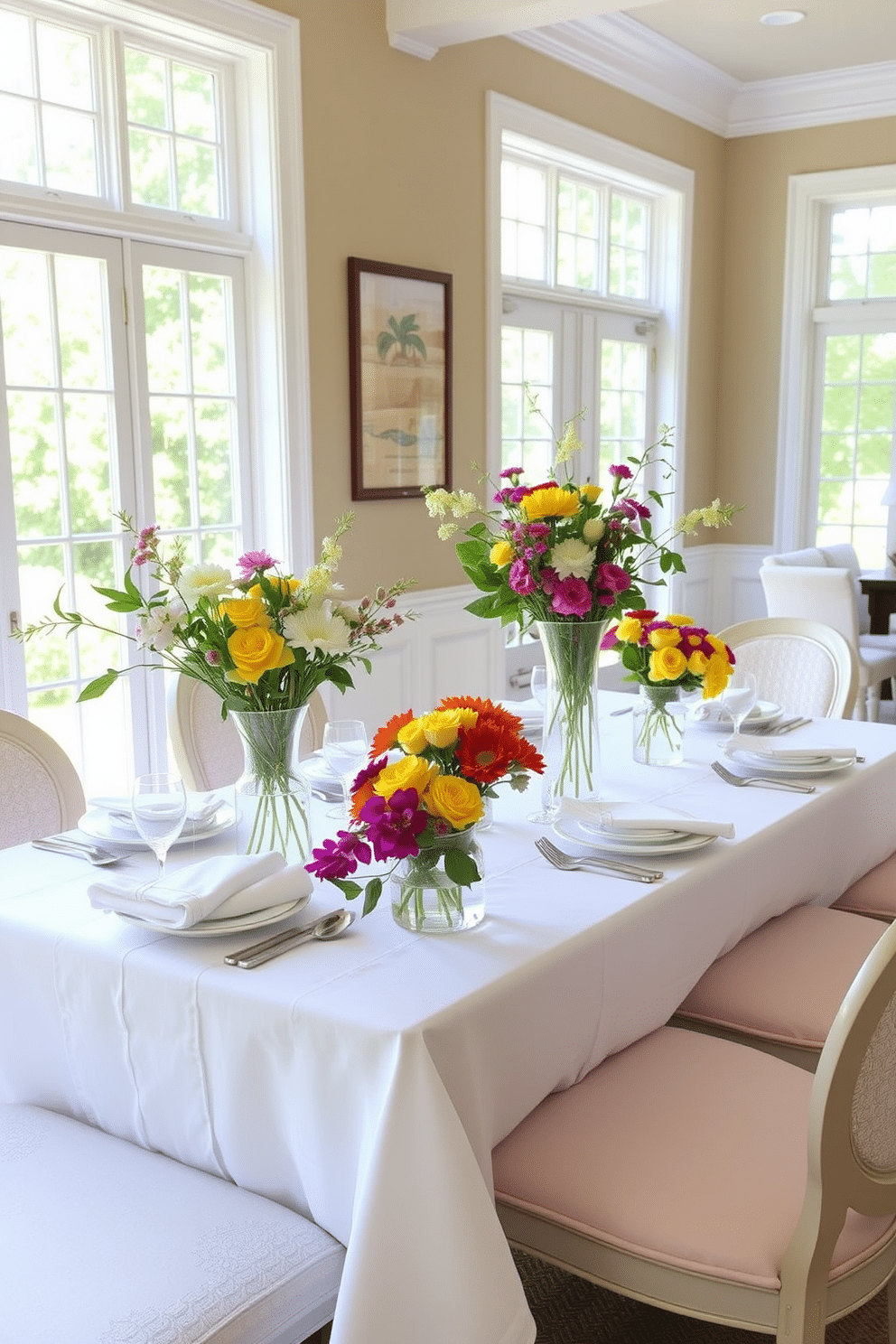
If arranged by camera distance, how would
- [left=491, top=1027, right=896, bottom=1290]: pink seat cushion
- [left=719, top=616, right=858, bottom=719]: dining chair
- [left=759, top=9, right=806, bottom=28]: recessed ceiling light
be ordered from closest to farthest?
[left=491, top=1027, right=896, bottom=1290]: pink seat cushion
[left=719, top=616, right=858, bottom=719]: dining chair
[left=759, top=9, right=806, bottom=28]: recessed ceiling light

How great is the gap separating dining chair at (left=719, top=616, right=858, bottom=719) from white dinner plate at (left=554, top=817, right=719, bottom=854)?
1.36 m

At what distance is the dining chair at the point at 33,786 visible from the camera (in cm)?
231

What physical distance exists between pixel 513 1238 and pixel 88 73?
3.36m

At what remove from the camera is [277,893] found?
1694mm

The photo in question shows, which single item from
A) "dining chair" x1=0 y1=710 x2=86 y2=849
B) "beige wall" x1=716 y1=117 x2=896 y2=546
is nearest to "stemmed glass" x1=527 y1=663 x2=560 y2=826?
"dining chair" x1=0 y1=710 x2=86 y2=849

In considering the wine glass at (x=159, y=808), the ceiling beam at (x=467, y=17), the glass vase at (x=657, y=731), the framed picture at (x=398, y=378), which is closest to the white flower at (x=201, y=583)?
the wine glass at (x=159, y=808)

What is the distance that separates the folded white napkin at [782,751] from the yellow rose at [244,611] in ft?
3.79

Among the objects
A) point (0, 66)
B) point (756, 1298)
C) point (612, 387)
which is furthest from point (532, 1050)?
point (612, 387)

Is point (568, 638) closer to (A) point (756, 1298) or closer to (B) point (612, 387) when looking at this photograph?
(A) point (756, 1298)

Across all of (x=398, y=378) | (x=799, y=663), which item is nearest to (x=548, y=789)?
(x=799, y=663)

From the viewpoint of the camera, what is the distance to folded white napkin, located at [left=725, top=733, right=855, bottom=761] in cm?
248

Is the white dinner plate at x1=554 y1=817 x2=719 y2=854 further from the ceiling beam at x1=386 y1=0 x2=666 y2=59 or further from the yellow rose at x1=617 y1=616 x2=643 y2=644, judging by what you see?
the ceiling beam at x1=386 y1=0 x2=666 y2=59

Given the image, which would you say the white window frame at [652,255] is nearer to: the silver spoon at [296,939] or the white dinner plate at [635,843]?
the white dinner plate at [635,843]

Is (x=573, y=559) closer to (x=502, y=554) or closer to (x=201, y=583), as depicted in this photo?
(x=502, y=554)
